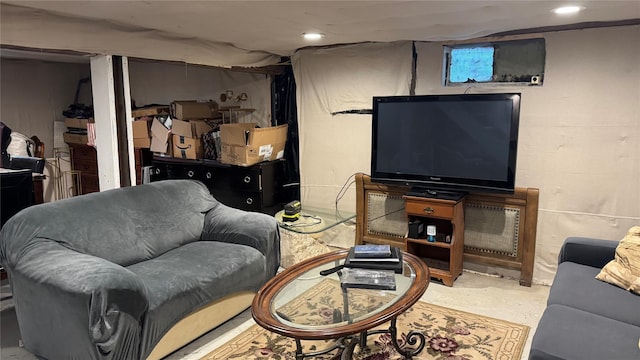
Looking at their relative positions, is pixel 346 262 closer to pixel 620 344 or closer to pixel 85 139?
pixel 620 344

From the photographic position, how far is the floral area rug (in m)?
2.14

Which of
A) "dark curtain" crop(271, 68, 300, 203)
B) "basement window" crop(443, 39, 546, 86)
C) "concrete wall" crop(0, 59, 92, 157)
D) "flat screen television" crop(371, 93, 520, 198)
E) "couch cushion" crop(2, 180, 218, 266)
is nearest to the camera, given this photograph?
"couch cushion" crop(2, 180, 218, 266)

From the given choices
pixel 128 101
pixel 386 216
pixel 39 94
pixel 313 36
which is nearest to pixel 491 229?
pixel 386 216

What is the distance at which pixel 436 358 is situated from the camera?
7.80 ft

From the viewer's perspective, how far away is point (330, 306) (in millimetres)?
2139

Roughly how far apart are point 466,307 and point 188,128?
132 inches

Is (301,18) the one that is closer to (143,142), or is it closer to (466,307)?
(466,307)

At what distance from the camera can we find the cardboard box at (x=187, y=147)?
15.6ft

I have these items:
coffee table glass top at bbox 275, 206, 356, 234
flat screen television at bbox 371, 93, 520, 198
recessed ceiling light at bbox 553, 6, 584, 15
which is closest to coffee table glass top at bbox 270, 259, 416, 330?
flat screen television at bbox 371, 93, 520, 198

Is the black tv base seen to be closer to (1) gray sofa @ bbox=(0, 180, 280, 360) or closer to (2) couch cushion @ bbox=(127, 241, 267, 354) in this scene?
(1) gray sofa @ bbox=(0, 180, 280, 360)

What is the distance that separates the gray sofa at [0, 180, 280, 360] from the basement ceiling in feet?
3.71

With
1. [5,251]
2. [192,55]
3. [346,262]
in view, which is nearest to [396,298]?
[346,262]

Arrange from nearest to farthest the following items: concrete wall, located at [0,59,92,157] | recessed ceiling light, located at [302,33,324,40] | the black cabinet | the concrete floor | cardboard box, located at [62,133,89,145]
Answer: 1. the concrete floor
2. recessed ceiling light, located at [302,33,324,40]
3. the black cabinet
4. concrete wall, located at [0,59,92,157]
5. cardboard box, located at [62,133,89,145]

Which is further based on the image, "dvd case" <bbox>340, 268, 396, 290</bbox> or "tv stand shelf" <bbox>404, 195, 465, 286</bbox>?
"tv stand shelf" <bbox>404, 195, 465, 286</bbox>
